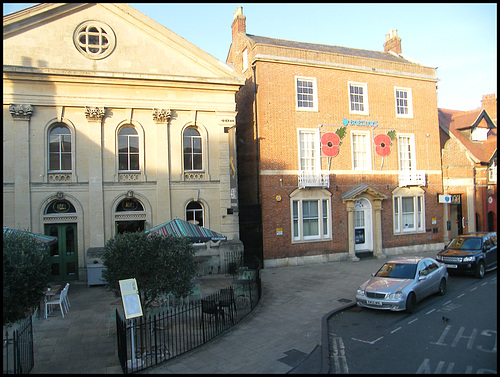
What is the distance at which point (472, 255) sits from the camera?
1578 centimetres

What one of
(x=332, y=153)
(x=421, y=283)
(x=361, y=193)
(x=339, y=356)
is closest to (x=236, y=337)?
(x=339, y=356)

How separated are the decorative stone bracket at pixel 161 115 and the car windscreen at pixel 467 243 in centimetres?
1472

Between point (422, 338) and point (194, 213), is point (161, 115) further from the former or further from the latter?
point (422, 338)

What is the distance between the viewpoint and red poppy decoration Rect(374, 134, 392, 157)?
22.9 meters

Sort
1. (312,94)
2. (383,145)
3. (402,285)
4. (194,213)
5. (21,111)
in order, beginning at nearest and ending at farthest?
(402,285)
(21,111)
(194,213)
(312,94)
(383,145)

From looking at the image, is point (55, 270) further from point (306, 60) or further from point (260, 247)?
point (306, 60)

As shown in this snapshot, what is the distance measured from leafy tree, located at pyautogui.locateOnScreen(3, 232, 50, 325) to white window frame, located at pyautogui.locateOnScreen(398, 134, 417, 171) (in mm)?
21651

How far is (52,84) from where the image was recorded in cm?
1672

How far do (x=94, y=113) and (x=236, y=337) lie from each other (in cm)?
1246

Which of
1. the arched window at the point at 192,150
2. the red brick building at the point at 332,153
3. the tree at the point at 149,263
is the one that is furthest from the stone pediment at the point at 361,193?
the tree at the point at 149,263

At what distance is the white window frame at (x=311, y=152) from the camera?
2109cm

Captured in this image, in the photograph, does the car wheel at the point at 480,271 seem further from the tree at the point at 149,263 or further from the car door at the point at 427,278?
A: the tree at the point at 149,263

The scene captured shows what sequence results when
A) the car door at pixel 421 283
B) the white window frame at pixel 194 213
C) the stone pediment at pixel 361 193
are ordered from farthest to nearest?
1. the stone pediment at pixel 361 193
2. the white window frame at pixel 194 213
3. the car door at pixel 421 283

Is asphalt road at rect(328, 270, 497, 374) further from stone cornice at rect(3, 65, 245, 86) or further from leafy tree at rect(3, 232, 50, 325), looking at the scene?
stone cornice at rect(3, 65, 245, 86)
